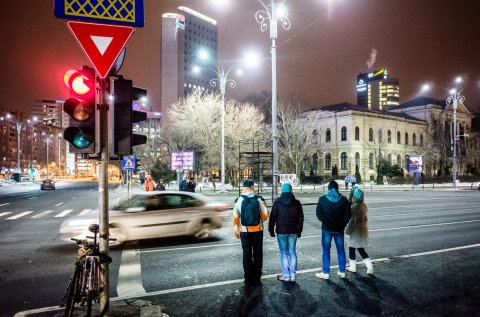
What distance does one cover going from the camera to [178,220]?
35.8ft

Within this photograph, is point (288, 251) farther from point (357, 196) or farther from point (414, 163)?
point (414, 163)

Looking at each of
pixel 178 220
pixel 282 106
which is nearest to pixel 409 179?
pixel 282 106

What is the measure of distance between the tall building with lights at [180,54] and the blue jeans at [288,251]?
14121cm

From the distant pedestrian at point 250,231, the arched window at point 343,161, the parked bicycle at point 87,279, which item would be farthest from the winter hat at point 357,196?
the arched window at point 343,161

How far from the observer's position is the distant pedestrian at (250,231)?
267 inches

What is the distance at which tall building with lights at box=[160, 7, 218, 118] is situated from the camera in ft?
499

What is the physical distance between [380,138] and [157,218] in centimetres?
6533

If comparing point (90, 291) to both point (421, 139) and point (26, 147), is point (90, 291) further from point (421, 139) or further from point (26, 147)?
point (26, 147)

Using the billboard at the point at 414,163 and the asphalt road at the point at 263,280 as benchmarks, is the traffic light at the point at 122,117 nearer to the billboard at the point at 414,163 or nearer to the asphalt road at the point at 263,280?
the asphalt road at the point at 263,280

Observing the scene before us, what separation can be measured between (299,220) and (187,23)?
173046mm

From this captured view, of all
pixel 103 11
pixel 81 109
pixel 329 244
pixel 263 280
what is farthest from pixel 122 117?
pixel 329 244

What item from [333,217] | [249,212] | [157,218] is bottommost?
[157,218]

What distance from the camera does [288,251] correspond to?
6941 mm

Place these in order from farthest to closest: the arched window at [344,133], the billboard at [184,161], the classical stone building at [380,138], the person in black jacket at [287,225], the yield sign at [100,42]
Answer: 1. the arched window at [344,133]
2. the classical stone building at [380,138]
3. the billboard at [184,161]
4. the person in black jacket at [287,225]
5. the yield sign at [100,42]
